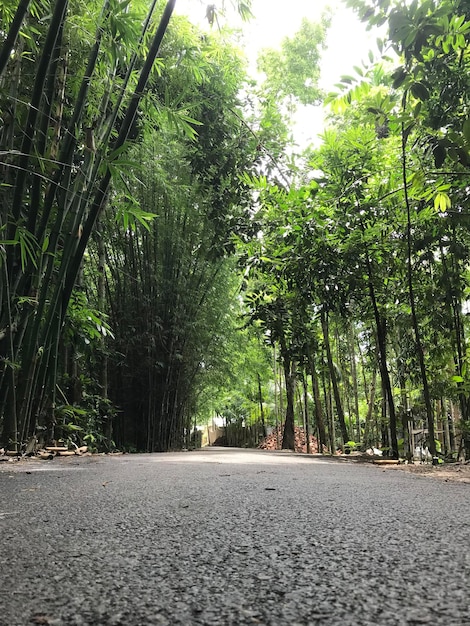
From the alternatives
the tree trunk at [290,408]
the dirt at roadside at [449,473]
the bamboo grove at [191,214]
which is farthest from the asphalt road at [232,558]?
the tree trunk at [290,408]

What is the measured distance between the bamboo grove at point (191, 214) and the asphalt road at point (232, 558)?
115cm

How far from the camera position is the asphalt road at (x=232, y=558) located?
22.9 inches

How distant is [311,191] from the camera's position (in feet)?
11.0

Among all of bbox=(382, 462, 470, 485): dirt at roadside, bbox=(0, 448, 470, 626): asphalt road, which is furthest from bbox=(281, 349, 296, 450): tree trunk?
bbox=(0, 448, 470, 626): asphalt road

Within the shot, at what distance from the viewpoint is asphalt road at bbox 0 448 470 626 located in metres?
0.58

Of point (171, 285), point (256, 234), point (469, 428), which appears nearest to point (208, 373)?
point (171, 285)

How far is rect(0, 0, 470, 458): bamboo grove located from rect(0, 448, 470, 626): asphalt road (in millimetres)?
1149

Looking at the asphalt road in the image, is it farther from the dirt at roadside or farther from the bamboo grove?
the bamboo grove

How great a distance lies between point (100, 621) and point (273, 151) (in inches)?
202

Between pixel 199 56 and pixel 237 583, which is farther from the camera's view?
pixel 199 56

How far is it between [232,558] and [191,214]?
16.4 ft

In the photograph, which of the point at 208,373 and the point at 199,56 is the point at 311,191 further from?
the point at 208,373

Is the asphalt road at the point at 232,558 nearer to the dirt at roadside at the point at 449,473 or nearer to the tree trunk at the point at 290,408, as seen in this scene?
the dirt at roadside at the point at 449,473

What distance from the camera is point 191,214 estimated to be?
555 centimetres
